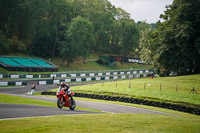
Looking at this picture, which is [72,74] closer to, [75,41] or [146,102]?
[75,41]

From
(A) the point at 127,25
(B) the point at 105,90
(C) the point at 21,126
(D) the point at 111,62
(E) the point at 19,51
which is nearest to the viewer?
(C) the point at 21,126

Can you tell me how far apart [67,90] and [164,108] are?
14005mm

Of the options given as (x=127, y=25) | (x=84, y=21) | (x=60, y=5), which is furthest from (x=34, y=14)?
(x=127, y=25)

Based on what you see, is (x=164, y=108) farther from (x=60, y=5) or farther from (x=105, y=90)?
(x=60, y=5)

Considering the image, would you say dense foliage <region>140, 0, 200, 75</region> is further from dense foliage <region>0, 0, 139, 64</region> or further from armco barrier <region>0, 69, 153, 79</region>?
dense foliage <region>0, 0, 139, 64</region>

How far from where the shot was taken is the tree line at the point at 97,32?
5528 centimetres

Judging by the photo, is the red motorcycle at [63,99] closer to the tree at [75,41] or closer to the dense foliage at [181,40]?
the dense foliage at [181,40]

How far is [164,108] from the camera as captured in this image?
28078mm

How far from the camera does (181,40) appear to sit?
53.8 metres

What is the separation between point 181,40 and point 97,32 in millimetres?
50481

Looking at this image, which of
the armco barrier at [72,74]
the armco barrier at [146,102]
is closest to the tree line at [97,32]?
the armco barrier at [72,74]

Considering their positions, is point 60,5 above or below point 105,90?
above

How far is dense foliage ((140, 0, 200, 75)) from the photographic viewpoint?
53.9 meters

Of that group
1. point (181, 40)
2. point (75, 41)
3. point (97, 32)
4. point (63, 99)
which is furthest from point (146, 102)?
point (97, 32)
